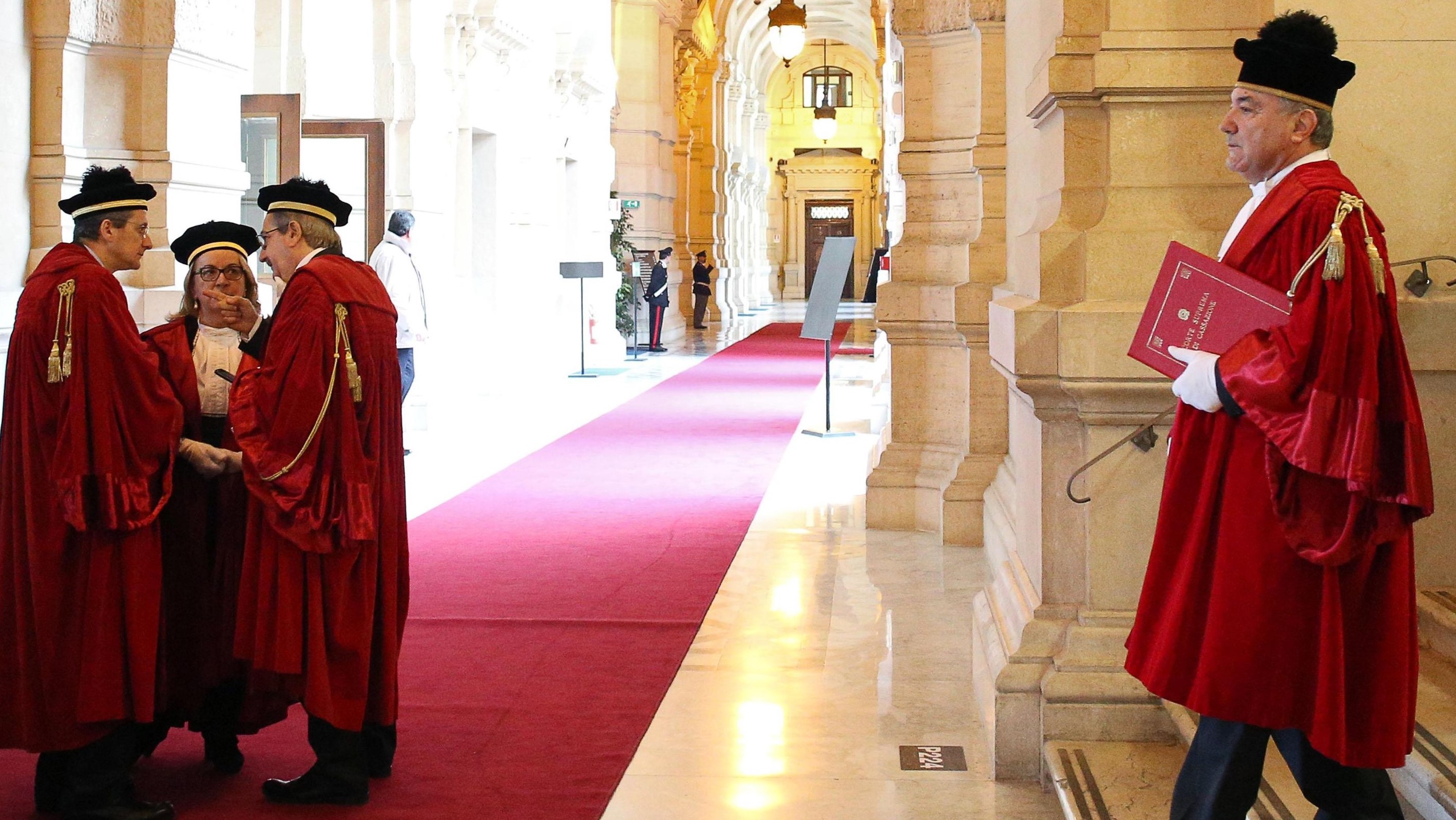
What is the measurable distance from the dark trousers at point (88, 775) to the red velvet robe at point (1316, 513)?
2.59 m

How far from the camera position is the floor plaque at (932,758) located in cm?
410

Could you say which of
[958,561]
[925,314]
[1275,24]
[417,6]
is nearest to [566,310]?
[417,6]

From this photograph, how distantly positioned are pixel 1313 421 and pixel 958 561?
4.44 m

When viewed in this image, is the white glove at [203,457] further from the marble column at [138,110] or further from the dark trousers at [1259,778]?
the marble column at [138,110]

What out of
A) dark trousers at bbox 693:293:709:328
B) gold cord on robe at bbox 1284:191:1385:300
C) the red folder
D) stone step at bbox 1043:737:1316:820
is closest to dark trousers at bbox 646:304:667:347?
dark trousers at bbox 693:293:709:328

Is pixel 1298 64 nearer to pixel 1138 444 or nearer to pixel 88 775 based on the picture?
pixel 1138 444

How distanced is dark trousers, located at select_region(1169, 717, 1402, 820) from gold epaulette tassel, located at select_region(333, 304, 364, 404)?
85.2 inches

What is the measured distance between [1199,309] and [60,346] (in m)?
2.65

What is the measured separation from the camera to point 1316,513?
99.0 inches

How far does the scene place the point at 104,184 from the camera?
3.86 meters

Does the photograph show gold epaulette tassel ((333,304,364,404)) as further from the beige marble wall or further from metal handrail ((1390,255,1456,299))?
metal handrail ((1390,255,1456,299))

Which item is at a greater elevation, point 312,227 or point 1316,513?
point 312,227

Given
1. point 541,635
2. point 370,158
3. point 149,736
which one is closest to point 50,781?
point 149,736

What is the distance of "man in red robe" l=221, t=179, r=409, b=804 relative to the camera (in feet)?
12.1
